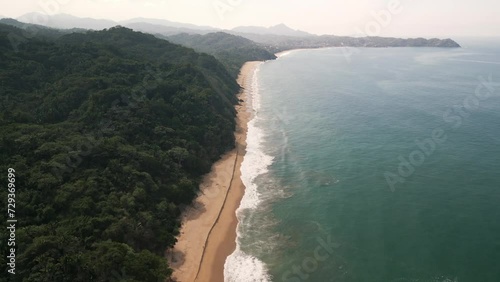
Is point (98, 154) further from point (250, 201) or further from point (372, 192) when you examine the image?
point (372, 192)

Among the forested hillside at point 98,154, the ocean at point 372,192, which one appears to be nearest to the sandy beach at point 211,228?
the ocean at point 372,192

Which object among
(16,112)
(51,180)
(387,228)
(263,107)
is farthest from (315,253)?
(263,107)

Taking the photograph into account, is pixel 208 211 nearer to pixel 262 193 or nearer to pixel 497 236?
pixel 262 193

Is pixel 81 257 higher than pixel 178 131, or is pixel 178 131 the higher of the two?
pixel 178 131

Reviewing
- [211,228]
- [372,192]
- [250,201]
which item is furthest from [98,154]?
[372,192]

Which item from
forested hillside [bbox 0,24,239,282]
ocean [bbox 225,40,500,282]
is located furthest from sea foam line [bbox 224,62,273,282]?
forested hillside [bbox 0,24,239,282]
